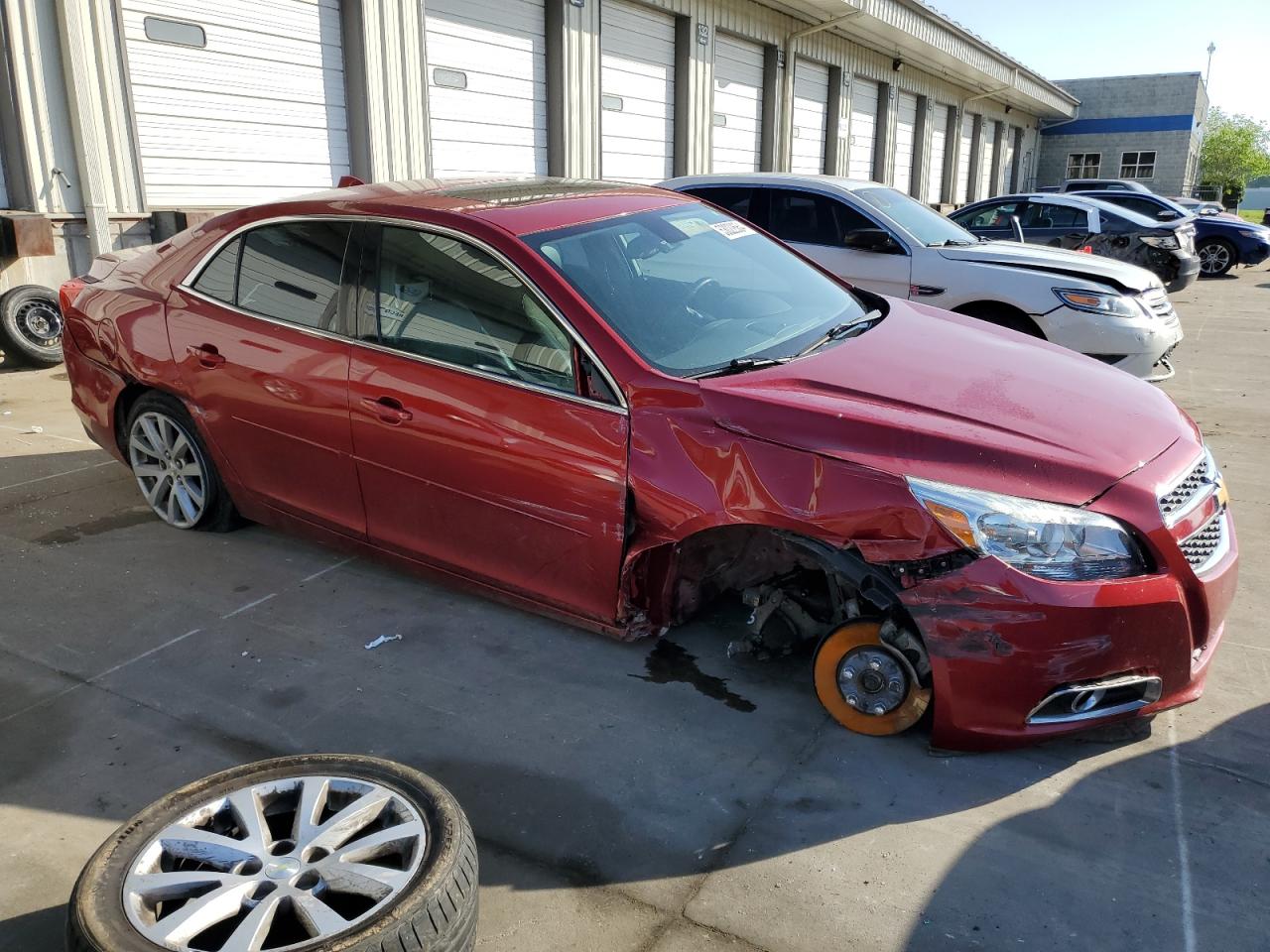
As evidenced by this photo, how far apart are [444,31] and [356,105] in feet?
4.92

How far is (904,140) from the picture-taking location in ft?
81.0

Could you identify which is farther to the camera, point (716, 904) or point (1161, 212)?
point (1161, 212)

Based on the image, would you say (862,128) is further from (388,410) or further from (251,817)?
(251,817)

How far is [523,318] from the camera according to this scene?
3348 mm

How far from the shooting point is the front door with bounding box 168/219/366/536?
12.4 feet

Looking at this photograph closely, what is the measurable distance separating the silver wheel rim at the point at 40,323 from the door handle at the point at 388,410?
590 centimetres

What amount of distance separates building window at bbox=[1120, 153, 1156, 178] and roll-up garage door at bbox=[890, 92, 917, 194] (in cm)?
2352

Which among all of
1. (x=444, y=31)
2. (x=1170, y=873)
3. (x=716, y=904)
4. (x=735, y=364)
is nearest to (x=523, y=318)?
(x=735, y=364)

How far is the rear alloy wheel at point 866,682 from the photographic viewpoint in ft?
9.69

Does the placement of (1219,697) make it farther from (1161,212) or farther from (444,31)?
(1161,212)

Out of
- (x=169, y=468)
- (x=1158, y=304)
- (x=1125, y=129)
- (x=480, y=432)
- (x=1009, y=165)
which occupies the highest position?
(x=1125, y=129)

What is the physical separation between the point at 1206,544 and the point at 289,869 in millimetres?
2665

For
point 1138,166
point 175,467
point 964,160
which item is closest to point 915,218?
point 175,467

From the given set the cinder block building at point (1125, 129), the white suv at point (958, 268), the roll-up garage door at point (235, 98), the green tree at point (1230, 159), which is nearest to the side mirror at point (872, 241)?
the white suv at point (958, 268)
